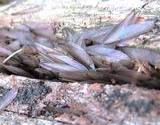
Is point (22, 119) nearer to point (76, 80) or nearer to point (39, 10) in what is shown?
point (76, 80)

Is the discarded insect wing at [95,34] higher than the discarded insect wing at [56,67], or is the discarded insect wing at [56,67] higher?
the discarded insect wing at [95,34]

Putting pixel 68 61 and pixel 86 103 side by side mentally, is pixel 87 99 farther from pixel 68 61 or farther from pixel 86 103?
pixel 68 61

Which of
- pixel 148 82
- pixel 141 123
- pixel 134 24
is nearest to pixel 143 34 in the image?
pixel 134 24

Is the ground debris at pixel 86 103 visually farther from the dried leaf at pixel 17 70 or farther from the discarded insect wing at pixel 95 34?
the discarded insect wing at pixel 95 34

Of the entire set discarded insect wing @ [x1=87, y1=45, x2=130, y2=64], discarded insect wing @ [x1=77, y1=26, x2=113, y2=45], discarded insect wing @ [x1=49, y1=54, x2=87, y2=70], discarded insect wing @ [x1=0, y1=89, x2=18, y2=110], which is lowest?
discarded insect wing @ [x1=0, y1=89, x2=18, y2=110]

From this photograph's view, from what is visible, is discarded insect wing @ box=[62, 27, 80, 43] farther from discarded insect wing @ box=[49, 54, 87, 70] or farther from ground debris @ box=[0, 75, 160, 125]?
ground debris @ box=[0, 75, 160, 125]

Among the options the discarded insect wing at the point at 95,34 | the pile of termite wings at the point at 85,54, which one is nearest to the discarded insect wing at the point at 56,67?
the pile of termite wings at the point at 85,54

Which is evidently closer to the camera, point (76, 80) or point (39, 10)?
point (76, 80)

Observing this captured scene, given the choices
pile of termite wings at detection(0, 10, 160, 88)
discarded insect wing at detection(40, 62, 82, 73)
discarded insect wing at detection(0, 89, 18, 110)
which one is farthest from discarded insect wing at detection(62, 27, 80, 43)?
discarded insect wing at detection(0, 89, 18, 110)
